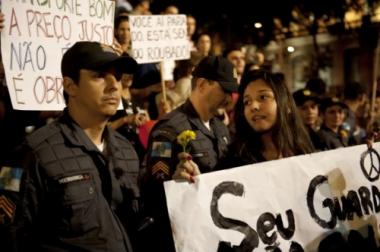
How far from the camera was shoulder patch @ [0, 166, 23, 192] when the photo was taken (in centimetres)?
262

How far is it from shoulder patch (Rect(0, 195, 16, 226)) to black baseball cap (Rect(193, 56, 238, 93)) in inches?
76.3

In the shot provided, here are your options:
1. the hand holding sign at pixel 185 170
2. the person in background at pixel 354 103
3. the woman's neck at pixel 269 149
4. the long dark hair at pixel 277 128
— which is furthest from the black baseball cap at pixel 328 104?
the hand holding sign at pixel 185 170

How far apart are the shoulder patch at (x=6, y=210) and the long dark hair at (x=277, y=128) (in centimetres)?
148

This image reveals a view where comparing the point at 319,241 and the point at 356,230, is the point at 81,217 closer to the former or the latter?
the point at 319,241

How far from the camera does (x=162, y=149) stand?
3568 mm

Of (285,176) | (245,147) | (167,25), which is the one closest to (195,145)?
(245,147)

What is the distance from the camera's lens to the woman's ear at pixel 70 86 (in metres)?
2.90

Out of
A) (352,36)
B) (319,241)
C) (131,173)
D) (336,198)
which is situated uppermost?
(352,36)

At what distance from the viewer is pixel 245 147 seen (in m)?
3.53

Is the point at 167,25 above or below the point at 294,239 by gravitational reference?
above

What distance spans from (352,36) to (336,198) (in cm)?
2242

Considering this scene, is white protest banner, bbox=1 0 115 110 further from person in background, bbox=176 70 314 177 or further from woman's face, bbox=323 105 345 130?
woman's face, bbox=323 105 345 130

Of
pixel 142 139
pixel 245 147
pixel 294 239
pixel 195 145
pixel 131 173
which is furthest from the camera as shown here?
pixel 142 139

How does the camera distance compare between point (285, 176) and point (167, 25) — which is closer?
point (285, 176)
